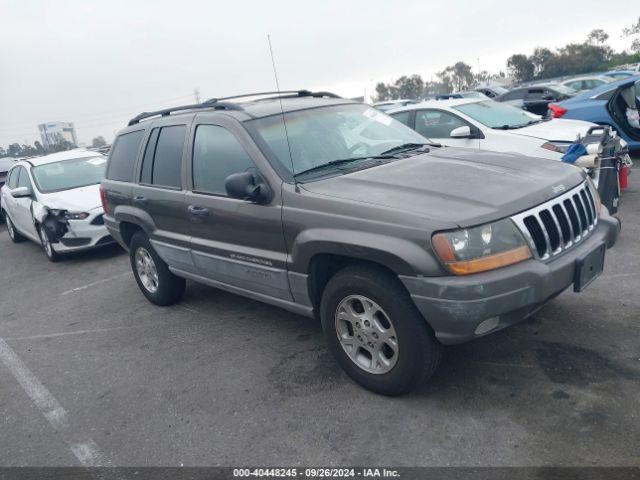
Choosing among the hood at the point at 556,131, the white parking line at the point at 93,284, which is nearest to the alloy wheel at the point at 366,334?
the white parking line at the point at 93,284

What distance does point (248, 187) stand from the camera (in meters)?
3.60

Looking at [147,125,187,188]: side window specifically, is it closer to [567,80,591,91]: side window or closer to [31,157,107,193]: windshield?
[31,157,107,193]: windshield

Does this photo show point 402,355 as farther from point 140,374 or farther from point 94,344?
point 94,344

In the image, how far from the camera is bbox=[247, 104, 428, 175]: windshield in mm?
3912

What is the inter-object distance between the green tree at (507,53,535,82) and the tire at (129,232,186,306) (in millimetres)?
65486

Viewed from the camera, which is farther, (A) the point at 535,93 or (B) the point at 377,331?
(A) the point at 535,93

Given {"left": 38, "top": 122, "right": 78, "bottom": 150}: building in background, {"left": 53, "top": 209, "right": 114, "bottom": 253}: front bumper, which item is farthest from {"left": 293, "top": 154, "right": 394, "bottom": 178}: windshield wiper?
{"left": 38, "top": 122, "right": 78, "bottom": 150}: building in background

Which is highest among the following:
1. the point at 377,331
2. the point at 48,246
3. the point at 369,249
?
the point at 369,249

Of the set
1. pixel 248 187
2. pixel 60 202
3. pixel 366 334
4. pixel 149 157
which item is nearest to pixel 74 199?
pixel 60 202

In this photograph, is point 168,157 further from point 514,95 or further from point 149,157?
point 514,95

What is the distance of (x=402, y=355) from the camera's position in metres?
3.15

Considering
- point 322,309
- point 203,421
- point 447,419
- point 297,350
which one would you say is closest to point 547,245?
point 447,419

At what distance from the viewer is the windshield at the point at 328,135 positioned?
12.8 ft

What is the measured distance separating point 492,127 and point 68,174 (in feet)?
22.1
